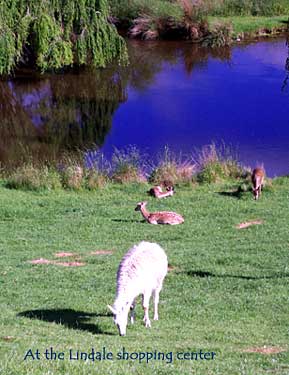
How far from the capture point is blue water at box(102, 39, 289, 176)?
2830 centimetres

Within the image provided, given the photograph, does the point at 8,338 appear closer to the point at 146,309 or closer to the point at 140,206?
the point at 146,309

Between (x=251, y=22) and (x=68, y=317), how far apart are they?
4160 cm

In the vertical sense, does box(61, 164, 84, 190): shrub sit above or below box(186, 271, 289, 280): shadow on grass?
below

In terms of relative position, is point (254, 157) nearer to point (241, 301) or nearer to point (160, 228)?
point (160, 228)

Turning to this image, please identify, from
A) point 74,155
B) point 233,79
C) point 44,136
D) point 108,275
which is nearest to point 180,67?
point 233,79

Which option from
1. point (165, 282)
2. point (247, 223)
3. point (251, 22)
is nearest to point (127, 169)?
point (247, 223)

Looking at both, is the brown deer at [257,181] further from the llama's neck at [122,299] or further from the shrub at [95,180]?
the llama's neck at [122,299]

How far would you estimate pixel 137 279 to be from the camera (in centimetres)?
1043

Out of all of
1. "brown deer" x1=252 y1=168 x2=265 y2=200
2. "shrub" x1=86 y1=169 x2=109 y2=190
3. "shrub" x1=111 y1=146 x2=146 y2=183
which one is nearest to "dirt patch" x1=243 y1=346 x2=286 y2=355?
"brown deer" x1=252 y1=168 x2=265 y2=200

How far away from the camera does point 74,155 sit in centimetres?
2738

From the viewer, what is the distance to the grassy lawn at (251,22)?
49178 mm

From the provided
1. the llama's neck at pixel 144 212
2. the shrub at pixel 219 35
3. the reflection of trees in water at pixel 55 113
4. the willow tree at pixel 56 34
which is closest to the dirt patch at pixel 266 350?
the llama's neck at pixel 144 212

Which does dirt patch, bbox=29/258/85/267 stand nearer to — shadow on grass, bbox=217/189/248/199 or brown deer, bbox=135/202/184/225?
brown deer, bbox=135/202/184/225

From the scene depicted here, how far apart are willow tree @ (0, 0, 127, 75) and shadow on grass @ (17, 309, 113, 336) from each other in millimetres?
21422
